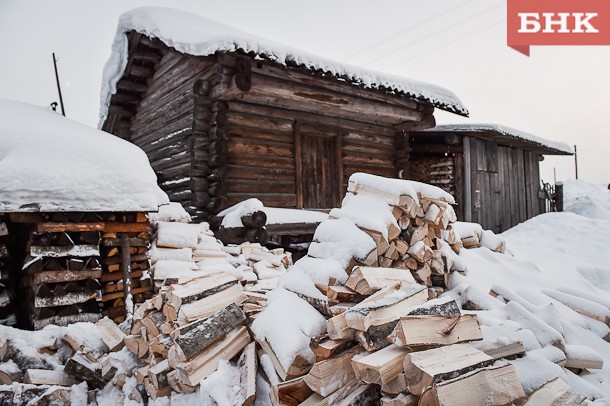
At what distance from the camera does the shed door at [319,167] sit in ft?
26.5

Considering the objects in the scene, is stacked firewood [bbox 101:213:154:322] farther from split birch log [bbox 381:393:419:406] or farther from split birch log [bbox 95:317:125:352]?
split birch log [bbox 381:393:419:406]

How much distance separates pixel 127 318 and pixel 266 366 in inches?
91.3

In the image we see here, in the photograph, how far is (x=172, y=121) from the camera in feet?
26.9

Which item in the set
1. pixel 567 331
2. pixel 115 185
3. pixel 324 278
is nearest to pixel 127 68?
pixel 115 185

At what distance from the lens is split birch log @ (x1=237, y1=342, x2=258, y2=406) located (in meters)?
2.21

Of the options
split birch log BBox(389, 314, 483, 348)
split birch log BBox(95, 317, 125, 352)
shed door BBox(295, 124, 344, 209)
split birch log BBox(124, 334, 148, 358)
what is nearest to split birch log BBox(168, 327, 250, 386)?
split birch log BBox(124, 334, 148, 358)

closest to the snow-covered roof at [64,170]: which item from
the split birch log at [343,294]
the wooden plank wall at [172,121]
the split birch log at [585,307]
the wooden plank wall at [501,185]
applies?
the split birch log at [343,294]

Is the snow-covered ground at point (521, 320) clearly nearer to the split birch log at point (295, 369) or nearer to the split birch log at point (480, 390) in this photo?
the split birch log at point (295, 369)

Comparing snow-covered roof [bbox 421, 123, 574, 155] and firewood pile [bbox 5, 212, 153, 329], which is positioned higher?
snow-covered roof [bbox 421, 123, 574, 155]

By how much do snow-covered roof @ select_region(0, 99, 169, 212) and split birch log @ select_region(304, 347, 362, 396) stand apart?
301 cm

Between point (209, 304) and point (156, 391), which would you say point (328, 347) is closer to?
point (209, 304)

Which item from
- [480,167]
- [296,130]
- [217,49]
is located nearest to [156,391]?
[217,49]

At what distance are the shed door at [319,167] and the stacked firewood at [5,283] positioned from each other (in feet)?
16.7

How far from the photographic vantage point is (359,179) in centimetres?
359
